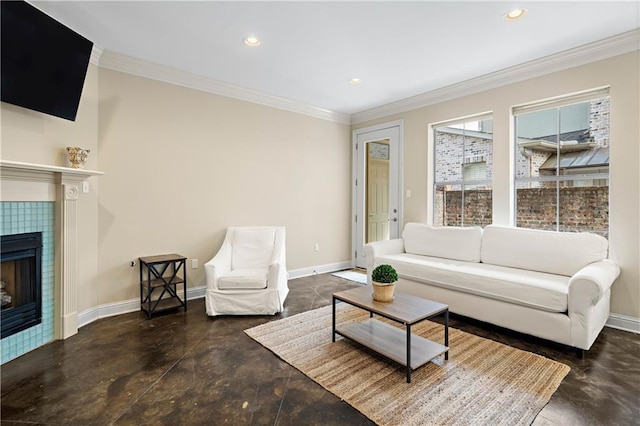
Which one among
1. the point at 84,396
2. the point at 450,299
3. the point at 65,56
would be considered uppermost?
the point at 65,56

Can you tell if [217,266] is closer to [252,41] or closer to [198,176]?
[198,176]

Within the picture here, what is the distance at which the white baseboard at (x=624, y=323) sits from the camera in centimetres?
280

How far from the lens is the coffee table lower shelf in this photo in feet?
7.10

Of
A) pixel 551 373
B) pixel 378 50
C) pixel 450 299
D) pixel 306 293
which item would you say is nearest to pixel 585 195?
pixel 450 299

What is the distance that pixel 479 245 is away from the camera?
11.7ft

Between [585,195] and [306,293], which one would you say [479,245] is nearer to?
[585,195]

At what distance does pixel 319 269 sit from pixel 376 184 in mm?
1712

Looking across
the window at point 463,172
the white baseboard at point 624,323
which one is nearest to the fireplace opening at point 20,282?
the window at point 463,172

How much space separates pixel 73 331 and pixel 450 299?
3.52 meters

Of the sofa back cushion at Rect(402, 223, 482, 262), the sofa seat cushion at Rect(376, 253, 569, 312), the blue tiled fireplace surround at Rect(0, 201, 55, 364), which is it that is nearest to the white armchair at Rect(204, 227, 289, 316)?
the blue tiled fireplace surround at Rect(0, 201, 55, 364)

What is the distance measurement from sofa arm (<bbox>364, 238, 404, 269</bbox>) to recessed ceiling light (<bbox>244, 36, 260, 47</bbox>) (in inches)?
103

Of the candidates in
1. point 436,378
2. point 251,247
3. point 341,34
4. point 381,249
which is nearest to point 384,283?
point 436,378

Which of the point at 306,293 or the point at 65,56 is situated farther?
the point at 306,293

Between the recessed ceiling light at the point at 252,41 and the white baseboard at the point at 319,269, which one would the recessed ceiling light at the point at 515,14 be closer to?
the recessed ceiling light at the point at 252,41
